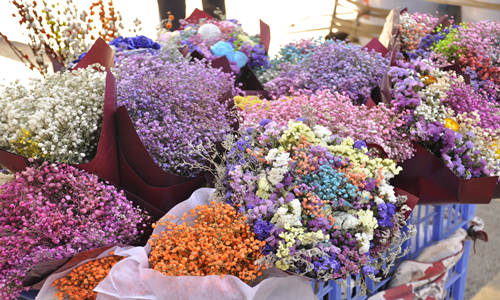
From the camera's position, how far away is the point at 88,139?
138 centimetres

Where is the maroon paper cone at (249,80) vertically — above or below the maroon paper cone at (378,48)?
below

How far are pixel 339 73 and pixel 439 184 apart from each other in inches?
26.9

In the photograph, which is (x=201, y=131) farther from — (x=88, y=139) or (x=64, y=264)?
(x=64, y=264)

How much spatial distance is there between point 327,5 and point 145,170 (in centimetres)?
703

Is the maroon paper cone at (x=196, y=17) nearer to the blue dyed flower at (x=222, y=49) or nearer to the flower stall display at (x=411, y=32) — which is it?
the blue dyed flower at (x=222, y=49)

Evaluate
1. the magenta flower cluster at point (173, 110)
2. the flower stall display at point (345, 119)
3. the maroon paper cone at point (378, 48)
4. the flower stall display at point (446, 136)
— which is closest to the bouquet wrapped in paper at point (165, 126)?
the magenta flower cluster at point (173, 110)

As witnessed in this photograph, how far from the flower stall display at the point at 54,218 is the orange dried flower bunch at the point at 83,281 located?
48 mm

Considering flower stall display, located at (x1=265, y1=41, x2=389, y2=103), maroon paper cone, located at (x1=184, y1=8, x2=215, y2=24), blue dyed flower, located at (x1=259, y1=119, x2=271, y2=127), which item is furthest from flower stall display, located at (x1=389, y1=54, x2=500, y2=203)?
maroon paper cone, located at (x1=184, y1=8, x2=215, y2=24)

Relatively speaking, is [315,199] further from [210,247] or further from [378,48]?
[378,48]

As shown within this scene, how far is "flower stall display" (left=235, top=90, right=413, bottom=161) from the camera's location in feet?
4.83

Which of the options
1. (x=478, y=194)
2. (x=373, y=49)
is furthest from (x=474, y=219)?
(x=373, y=49)

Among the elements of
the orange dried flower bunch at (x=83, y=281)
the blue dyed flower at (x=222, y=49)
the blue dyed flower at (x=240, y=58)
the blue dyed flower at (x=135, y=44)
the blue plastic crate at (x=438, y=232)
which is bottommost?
the blue plastic crate at (x=438, y=232)

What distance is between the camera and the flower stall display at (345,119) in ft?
4.83

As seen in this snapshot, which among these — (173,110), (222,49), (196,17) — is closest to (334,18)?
(196,17)
